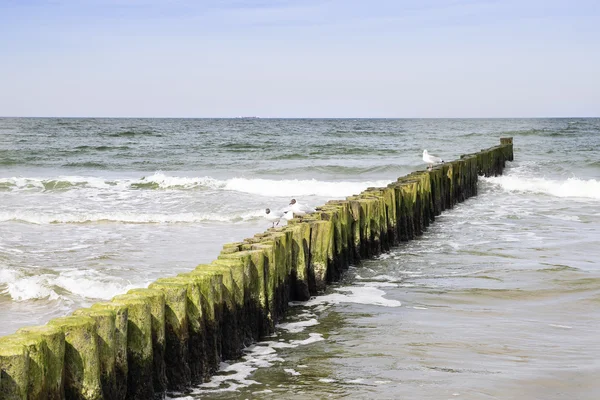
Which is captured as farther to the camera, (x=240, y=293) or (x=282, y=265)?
(x=282, y=265)

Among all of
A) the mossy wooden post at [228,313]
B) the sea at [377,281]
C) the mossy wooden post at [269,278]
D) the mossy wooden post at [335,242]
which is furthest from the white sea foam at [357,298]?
the mossy wooden post at [228,313]

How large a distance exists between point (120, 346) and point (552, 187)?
17.1 meters

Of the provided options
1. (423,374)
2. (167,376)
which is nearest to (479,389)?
(423,374)

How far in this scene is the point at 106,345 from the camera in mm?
4199

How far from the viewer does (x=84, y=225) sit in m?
14.2

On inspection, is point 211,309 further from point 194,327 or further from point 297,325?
point 297,325

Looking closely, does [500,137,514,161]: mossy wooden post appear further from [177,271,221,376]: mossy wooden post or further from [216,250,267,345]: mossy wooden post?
[177,271,221,376]: mossy wooden post

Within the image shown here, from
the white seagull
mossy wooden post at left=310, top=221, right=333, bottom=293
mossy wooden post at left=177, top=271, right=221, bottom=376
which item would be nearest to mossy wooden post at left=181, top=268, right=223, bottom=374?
mossy wooden post at left=177, top=271, right=221, bottom=376

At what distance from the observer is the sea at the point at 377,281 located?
532cm

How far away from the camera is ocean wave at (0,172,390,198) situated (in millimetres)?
21250

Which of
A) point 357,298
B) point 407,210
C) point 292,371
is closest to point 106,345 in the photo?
point 292,371

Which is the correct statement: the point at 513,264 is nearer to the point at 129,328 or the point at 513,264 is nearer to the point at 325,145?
the point at 129,328

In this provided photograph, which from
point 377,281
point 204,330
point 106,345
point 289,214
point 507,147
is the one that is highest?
point 507,147

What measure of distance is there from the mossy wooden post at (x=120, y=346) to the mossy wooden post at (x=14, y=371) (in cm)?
78
